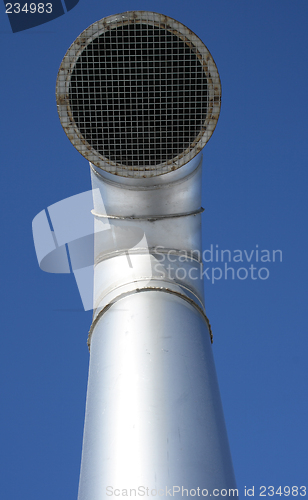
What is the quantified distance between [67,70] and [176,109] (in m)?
0.95

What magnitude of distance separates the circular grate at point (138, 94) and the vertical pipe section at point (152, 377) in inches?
13.7

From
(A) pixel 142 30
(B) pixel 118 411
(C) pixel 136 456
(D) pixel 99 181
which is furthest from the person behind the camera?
(D) pixel 99 181

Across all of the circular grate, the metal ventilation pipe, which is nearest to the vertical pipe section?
the metal ventilation pipe

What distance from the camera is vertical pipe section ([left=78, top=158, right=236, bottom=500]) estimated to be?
3449 millimetres

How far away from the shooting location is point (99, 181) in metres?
4.93

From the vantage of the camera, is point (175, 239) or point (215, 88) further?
point (175, 239)

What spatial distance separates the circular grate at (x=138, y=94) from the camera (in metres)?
4.24

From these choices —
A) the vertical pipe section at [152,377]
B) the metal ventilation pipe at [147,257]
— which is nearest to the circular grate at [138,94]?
the metal ventilation pipe at [147,257]

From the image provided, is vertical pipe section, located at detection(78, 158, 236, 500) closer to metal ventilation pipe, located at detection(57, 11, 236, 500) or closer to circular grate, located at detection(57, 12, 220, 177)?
metal ventilation pipe, located at detection(57, 11, 236, 500)

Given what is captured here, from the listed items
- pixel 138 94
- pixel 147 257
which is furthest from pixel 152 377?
pixel 138 94

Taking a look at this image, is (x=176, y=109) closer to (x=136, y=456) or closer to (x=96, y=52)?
(x=96, y=52)

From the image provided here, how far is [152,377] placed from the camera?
12.6 ft

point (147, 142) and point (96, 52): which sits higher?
point (96, 52)

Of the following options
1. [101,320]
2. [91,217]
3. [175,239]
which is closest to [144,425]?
[101,320]
